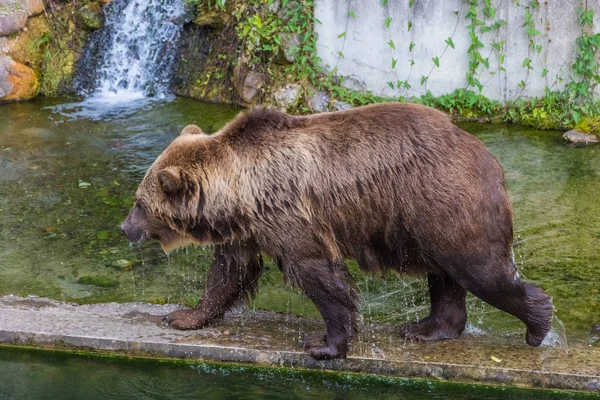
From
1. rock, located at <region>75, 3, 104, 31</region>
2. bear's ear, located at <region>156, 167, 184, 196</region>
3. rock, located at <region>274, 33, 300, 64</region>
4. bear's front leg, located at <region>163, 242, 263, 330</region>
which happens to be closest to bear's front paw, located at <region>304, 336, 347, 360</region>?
bear's front leg, located at <region>163, 242, 263, 330</region>

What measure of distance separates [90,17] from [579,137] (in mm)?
7227

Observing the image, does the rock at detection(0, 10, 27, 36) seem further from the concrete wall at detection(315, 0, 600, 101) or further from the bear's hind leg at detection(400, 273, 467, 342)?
the bear's hind leg at detection(400, 273, 467, 342)

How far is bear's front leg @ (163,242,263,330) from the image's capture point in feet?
18.8

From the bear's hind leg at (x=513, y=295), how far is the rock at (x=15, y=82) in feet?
28.6

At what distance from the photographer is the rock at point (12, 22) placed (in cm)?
1228

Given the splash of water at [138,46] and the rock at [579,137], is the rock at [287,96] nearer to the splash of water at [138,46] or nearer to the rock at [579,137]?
the splash of water at [138,46]

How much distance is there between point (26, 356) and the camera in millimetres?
5578

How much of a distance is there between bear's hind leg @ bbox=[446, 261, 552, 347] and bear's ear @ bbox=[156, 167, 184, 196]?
1708 mm

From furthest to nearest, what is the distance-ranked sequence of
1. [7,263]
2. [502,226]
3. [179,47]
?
1. [179,47]
2. [7,263]
3. [502,226]

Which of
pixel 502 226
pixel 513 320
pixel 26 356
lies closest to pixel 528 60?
pixel 513 320

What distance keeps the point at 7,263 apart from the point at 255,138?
293cm

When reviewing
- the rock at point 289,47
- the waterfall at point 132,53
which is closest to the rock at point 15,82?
the waterfall at point 132,53

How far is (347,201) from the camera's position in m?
5.18

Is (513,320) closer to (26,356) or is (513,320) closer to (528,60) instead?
(26,356)
